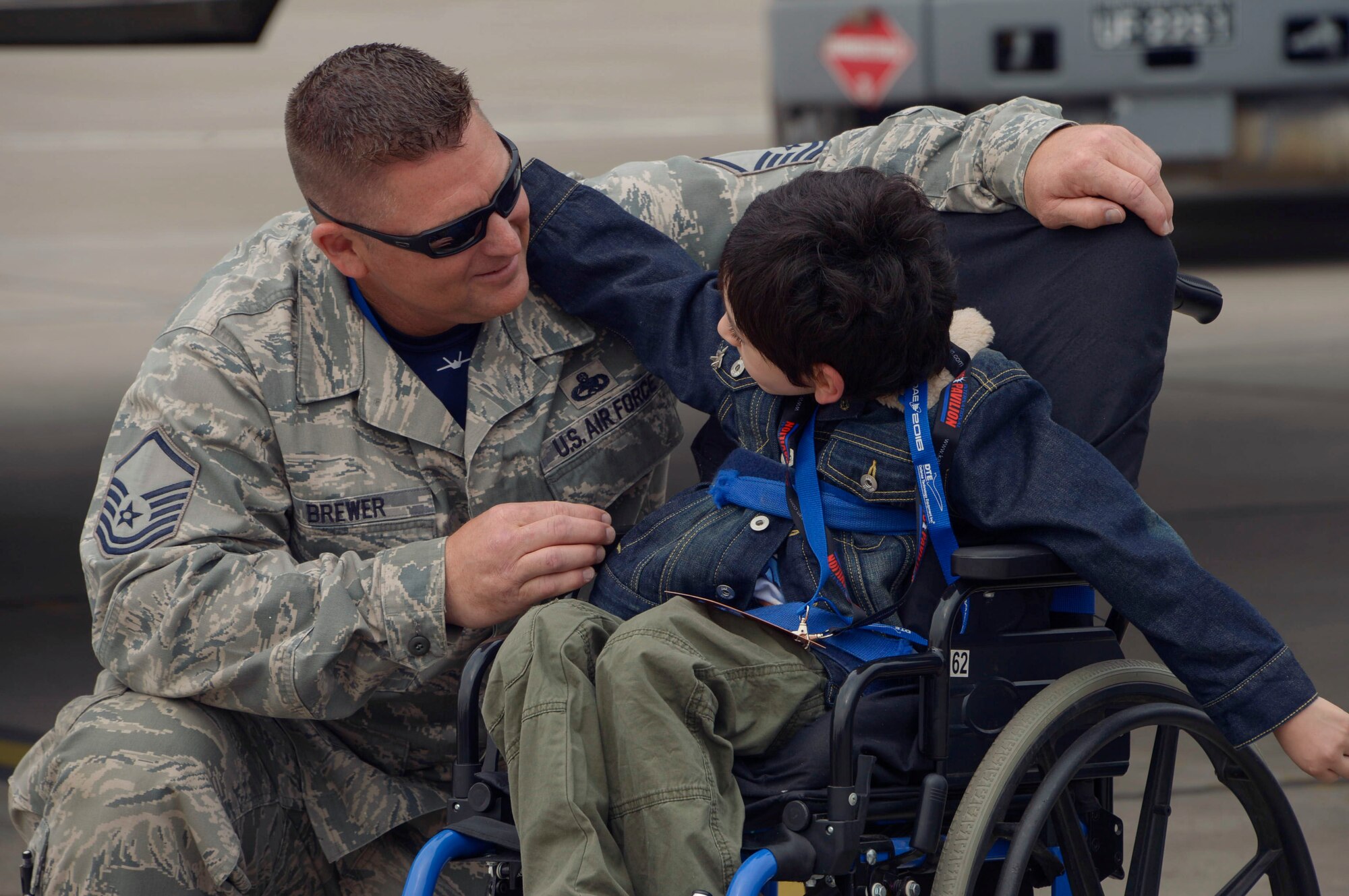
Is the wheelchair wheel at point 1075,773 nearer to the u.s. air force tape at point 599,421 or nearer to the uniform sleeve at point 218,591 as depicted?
the uniform sleeve at point 218,591

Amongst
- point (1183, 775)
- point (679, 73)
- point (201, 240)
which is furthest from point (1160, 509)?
point (679, 73)

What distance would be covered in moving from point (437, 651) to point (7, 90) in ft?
57.8

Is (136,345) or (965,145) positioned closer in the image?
(965,145)

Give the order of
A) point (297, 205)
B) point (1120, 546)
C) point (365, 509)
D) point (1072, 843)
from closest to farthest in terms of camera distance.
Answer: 1. point (1120, 546)
2. point (1072, 843)
3. point (365, 509)
4. point (297, 205)

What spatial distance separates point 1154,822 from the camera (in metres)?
2.10

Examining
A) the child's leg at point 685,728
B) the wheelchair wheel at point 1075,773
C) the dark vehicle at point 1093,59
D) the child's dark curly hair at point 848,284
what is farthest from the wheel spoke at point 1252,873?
the dark vehicle at point 1093,59

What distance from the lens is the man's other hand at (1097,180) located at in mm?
2057

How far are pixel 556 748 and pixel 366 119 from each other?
0.89 meters

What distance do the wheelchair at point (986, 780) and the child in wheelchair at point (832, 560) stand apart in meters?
0.05

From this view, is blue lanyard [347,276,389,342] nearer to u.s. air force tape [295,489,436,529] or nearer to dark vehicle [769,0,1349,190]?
u.s. air force tape [295,489,436,529]

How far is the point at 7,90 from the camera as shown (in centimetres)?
1781

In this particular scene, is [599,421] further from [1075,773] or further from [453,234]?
[1075,773]

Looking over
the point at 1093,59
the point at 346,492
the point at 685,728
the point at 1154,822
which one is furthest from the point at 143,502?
the point at 1093,59

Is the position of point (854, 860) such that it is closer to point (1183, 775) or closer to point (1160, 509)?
point (1183, 775)
